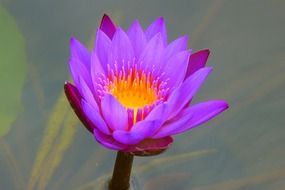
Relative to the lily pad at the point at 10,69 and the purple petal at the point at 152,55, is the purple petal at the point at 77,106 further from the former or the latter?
the lily pad at the point at 10,69

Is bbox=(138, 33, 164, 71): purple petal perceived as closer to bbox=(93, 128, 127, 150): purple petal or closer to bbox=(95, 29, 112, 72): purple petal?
bbox=(95, 29, 112, 72): purple petal

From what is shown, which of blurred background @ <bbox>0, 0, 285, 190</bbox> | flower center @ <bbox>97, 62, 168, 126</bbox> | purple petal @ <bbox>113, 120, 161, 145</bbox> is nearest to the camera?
purple petal @ <bbox>113, 120, 161, 145</bbox>

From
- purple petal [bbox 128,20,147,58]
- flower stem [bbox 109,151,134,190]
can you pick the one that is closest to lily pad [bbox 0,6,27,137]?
flower stem [bbox 109,151,134,190]

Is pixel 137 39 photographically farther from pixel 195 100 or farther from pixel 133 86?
pixel 195 100

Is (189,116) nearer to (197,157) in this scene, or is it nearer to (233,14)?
(197,157)

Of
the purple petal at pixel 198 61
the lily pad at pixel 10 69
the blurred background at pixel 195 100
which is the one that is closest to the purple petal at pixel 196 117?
the purple petal at pixel 198 61

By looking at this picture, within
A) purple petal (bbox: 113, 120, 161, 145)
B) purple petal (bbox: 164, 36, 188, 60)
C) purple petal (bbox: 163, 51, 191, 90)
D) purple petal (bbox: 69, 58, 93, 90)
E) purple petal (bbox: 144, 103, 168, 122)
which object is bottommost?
purple petal (bbox: 113, 120, 161, 145)
